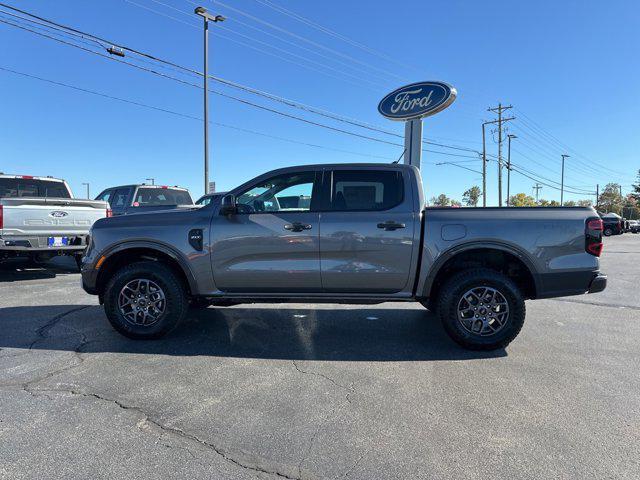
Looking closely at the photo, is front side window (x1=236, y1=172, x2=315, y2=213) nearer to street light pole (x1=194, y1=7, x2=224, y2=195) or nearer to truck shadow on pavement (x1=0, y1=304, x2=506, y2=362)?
truck shadow on pavement (x1=0, y1=304, x2=506, y2=362)

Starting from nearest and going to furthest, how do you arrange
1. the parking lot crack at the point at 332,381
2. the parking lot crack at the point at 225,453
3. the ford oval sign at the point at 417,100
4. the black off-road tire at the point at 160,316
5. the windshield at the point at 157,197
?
the parking lot crack at the point at 225,453 < the parking lot crack at the point at 332,381 < the black off-road tire at the point at 160,316 < the windshield at the point at 157,197 < the ford oval sign at the point at 417,100

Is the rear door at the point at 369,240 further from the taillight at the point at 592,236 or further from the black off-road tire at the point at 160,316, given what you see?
Result: the taillight at the point at 592,236

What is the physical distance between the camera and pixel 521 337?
5125 millimetres

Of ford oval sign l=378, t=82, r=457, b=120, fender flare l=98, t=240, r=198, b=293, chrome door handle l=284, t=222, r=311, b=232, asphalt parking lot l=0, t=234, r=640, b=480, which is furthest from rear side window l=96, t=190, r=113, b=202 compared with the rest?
chrome door handle l=284, t=222, r=311, b=232

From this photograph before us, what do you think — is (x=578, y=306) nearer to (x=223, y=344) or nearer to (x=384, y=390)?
(x=384, y=390)

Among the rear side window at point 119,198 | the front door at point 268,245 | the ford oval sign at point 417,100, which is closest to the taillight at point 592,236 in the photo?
the front door at point 268,245

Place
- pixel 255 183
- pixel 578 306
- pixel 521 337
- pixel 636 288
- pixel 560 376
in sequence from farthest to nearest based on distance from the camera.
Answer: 1. pixel 636 288
2. pixel 578 306
3. pixel 521 337
4. pixel 255 183
5. pixel 560 376

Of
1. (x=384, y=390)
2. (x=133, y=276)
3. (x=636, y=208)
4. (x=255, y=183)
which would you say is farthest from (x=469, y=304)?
(x=636, y=208)

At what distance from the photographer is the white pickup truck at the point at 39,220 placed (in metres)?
7.64

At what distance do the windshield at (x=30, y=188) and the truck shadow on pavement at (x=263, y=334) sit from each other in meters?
3.79

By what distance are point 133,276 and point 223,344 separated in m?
1.22

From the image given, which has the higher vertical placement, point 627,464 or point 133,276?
point 133,276

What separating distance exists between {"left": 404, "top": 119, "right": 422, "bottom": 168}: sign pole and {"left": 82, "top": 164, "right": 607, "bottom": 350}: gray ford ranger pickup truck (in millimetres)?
10137

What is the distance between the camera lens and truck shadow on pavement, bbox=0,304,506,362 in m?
4.48
